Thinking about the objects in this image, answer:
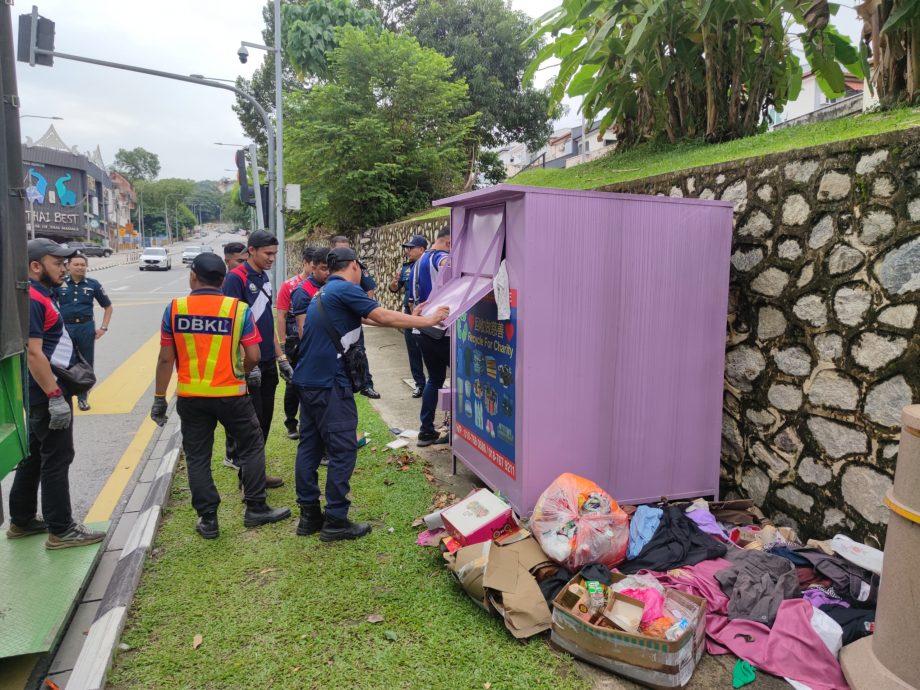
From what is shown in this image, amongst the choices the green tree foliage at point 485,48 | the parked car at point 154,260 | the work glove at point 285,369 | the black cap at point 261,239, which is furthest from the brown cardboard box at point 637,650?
the parked car at point 154,260

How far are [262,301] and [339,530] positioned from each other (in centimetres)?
218

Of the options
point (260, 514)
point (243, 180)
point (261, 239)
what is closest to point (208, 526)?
point (260, 514)

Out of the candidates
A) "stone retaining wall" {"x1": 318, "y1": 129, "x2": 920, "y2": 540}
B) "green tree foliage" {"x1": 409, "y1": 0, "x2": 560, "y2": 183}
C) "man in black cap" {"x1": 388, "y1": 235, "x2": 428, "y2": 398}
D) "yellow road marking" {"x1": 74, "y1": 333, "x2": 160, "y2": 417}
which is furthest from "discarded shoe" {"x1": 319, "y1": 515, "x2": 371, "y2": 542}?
"green tree foliage" {"x1": 409, "y1": 0, "x2": 560, "y2": 183}

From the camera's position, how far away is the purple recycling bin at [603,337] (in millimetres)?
3930

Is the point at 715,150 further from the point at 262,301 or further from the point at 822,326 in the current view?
the point at 262,301

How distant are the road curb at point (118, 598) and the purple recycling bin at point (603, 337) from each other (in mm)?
2402

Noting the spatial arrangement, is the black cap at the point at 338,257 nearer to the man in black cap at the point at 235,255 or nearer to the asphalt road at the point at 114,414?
the man in black cap at the point at 235,255

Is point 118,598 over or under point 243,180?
under

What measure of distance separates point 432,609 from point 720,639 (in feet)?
4.93

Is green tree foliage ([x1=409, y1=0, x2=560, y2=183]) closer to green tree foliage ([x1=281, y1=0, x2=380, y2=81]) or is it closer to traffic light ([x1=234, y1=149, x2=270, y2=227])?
green tree foliage ([x1=281, y1=0, x2=380, y2=81])

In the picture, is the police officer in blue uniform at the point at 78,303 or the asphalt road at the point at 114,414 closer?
the asphalt road at the point at 114,414

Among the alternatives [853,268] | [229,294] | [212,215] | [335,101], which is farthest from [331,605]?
[212,215]

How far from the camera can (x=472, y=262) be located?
4.63 m

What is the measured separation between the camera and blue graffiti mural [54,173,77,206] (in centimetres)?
6044
